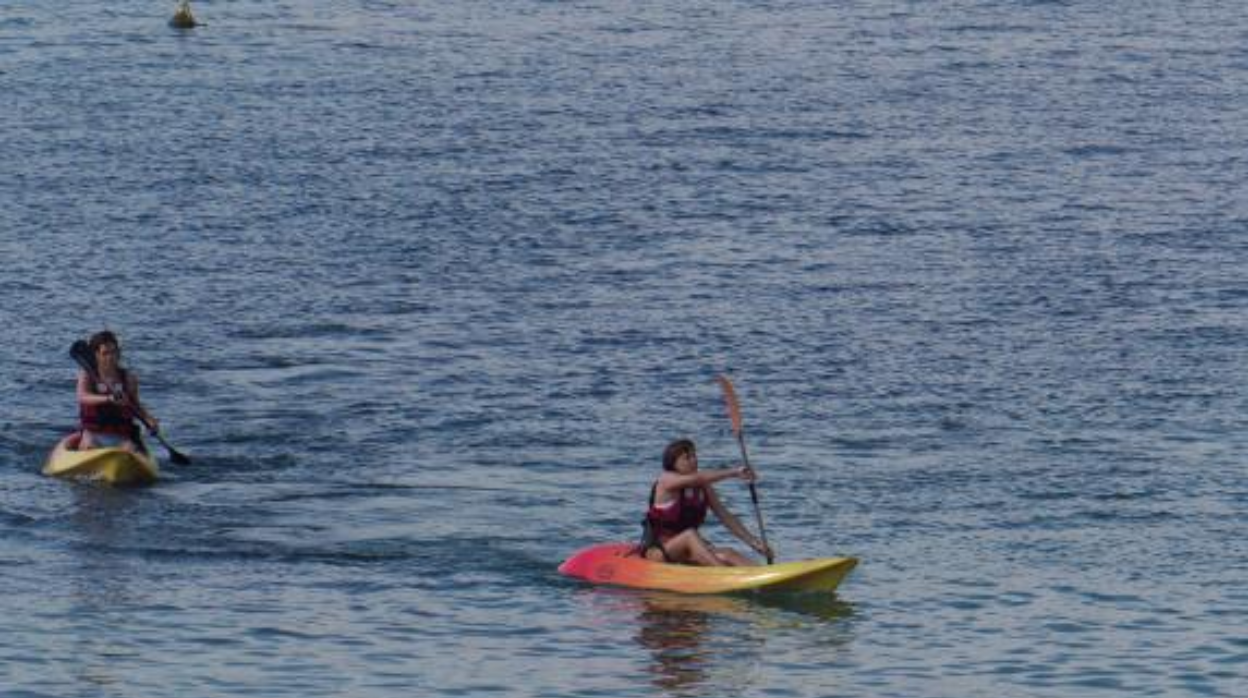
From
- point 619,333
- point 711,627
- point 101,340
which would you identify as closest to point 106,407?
point 101,340

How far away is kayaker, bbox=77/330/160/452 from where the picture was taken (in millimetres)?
39062

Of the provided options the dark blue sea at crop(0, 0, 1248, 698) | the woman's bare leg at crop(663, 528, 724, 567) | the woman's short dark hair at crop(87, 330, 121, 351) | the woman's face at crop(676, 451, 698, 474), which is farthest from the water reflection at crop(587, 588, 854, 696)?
the woman's short dark hair at crop(87, 330, 121, 351)

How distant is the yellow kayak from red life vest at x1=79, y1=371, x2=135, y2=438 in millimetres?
505

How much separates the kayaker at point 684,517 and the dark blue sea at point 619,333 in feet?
2.47

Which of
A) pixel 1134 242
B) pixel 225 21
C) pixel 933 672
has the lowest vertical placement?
pixel 933 672

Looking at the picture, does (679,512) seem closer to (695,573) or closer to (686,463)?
(686,463)

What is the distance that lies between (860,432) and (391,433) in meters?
6.59

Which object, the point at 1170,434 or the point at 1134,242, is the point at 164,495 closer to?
the point at 1170,434

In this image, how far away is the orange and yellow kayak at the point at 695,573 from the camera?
32344mm

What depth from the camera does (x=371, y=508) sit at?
37.2m

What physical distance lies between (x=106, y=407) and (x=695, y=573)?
993cm

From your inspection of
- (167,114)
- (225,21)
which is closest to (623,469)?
(167,114)

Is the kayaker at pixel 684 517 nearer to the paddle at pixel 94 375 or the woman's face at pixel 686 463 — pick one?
the woman's face at pixel 686 463

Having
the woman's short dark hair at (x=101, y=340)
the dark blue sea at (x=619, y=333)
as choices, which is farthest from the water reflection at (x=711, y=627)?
the woman's short dark hair at (x=101, y=340)
